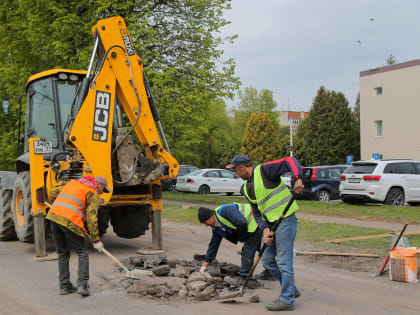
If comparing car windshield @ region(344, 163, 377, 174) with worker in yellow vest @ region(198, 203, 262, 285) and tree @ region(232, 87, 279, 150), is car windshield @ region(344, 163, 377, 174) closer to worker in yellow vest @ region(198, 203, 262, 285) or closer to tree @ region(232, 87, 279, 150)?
worker in yellow vest @ region(198, 203, 262, 285)

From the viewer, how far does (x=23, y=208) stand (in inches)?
408

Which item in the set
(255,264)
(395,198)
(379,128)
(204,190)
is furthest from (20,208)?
(379,128)

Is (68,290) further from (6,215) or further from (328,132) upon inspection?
(328,132)

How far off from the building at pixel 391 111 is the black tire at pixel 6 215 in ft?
106

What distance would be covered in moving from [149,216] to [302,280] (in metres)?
3.85

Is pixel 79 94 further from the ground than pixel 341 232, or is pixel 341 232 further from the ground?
pixel 79 94

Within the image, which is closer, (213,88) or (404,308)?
(404,308)

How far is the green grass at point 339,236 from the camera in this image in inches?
392

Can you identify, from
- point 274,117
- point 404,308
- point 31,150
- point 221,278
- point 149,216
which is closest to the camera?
point 404,308

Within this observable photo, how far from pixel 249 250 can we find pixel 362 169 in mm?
11910

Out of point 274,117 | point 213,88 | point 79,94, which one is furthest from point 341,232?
point 274,117

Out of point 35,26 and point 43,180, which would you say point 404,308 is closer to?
point 43,180

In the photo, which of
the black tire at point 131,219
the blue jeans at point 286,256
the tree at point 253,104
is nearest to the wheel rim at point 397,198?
the black tire at point 131,219

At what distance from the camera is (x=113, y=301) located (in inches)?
251
